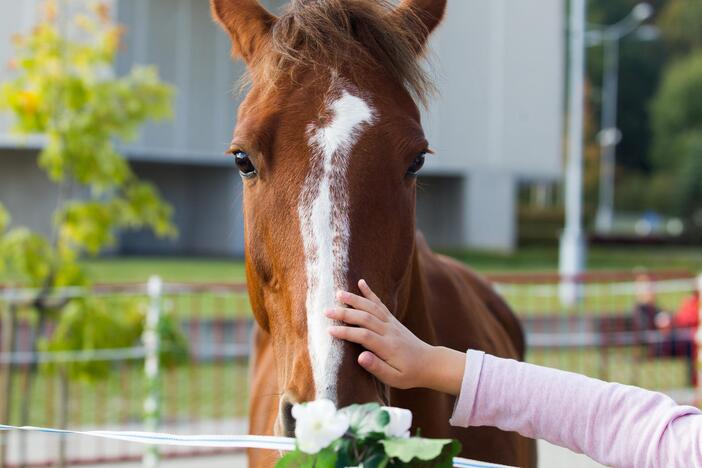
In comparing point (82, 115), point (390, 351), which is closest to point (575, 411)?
point (390, 351)

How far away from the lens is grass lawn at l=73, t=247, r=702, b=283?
59.0 feet

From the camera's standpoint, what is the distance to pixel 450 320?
2.89 m

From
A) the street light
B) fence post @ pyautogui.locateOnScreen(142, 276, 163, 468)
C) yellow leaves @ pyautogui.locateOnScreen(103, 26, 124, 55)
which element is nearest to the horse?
fence post @ pyautogui.locateOnScreen(142, 276, 163, 468)

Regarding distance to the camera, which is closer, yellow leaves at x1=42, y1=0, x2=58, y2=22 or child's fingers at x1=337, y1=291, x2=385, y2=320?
child's fingers at x1=337, y1=291, x2=385, y2=320

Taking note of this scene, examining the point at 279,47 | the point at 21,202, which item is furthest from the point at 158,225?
the point at 21,202

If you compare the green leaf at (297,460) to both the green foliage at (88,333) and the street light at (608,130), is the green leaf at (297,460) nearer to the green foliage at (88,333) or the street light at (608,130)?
the green foliage at (88,333)

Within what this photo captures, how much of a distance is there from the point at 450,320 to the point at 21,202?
883 inches

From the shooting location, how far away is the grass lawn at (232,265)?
18.0 m

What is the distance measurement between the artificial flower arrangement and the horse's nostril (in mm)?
231

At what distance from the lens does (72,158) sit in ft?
22.3

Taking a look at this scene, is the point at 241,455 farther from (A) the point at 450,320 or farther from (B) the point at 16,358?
(A) the point at 450,320

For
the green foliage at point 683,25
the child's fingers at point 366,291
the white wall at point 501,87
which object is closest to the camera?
the child's fingers at point 366,291

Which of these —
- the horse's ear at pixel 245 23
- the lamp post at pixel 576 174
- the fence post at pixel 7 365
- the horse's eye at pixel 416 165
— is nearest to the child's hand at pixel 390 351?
the horse's eye at pixel 416 165

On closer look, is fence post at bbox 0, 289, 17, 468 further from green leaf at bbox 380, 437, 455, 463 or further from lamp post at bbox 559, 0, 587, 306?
lamp post at bbox 559, 0, 587, 306
